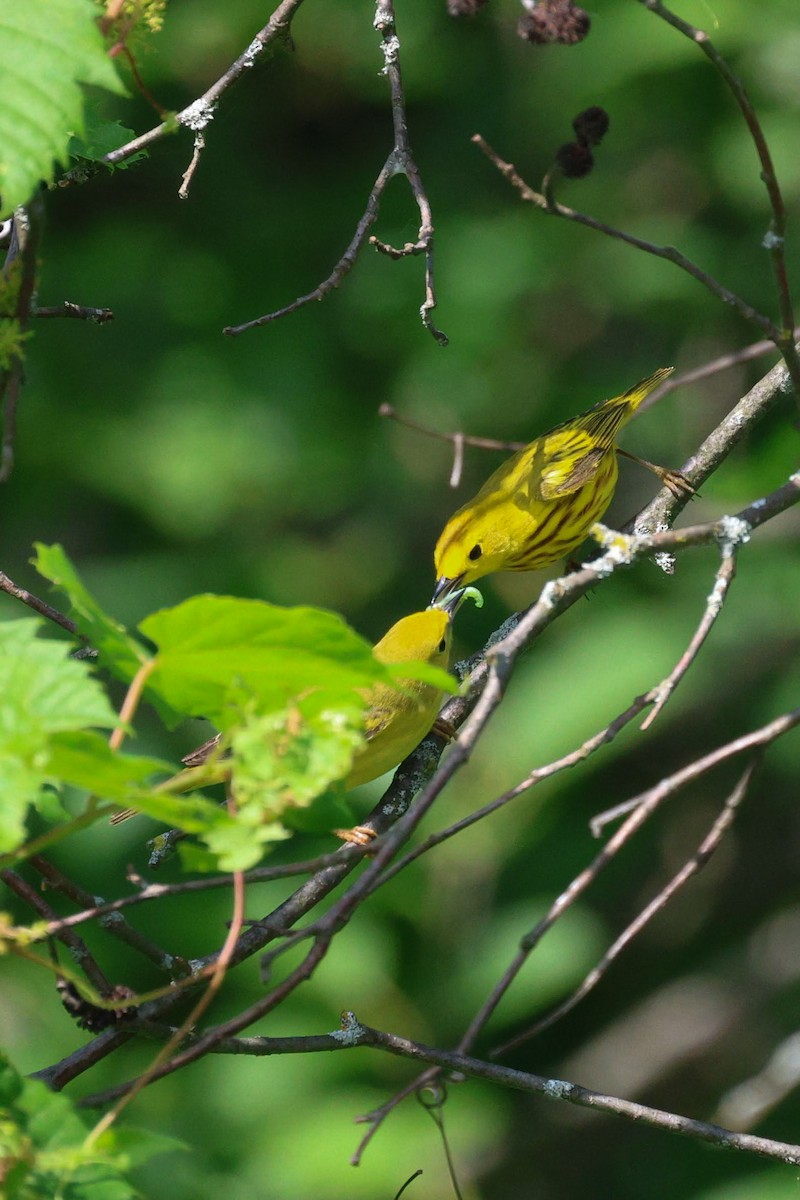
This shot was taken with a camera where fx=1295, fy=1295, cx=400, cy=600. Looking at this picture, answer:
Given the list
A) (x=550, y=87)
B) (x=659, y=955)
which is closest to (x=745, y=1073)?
(x=659, y=955)

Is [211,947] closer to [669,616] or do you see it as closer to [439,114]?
[669,616]

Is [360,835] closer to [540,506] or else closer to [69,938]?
[69,938]

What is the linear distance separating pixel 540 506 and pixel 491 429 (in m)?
2.53

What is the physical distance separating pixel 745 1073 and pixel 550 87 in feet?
19.5

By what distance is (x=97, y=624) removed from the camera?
191 centimetres

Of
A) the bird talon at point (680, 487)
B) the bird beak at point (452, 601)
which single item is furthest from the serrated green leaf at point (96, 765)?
the bird beak at point (452, 601)

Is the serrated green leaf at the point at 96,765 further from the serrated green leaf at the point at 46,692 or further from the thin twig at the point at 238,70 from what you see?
the thin twig at the point at 238,70

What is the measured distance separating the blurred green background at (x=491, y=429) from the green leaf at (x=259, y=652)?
14.3 ft

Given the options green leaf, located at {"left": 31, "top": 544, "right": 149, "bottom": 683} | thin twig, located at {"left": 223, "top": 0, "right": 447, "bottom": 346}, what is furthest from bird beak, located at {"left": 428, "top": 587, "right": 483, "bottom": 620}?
green leaf, located at {"left": 31, "top": 544, "right": 149, "bottom": 683}

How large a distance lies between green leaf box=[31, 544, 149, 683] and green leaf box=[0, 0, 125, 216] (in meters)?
0.56

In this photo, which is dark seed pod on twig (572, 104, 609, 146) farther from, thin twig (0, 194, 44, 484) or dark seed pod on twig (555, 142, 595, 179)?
thin twig (0, 194, 44, 484)

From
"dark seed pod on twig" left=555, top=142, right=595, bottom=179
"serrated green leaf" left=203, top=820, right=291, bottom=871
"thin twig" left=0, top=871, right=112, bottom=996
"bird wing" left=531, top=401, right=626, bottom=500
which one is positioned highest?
"bird wing" left=531, top=401, right=626, bottom=500

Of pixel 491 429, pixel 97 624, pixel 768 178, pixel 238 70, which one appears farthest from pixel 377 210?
pixel 491 429

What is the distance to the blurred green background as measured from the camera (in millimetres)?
6602
